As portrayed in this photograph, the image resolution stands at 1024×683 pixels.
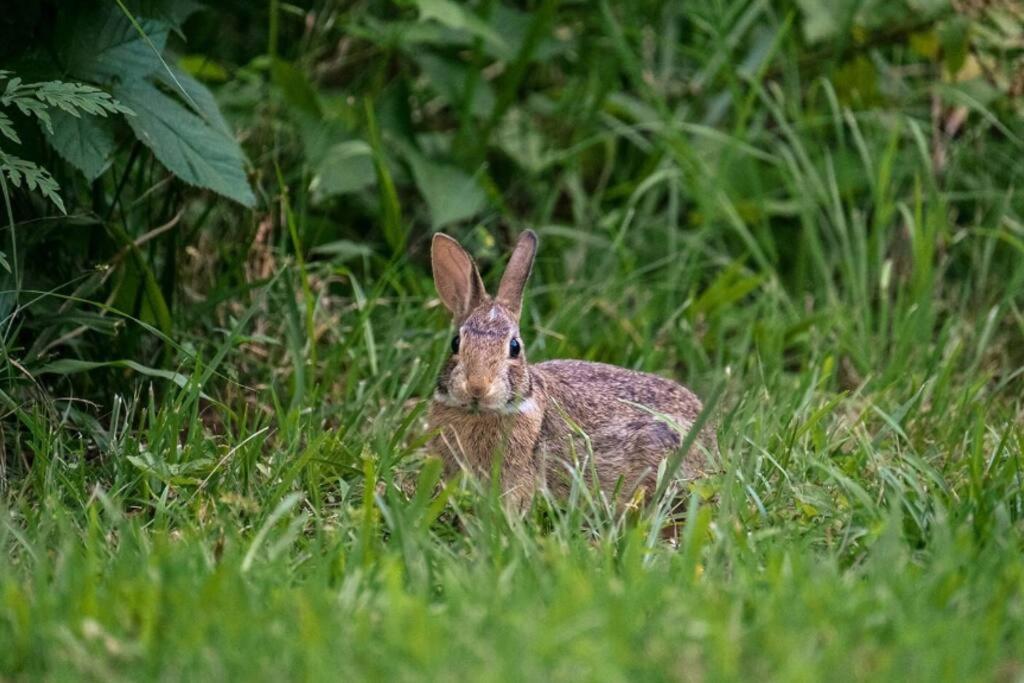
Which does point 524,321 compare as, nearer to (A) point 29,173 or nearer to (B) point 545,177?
(B) point 545,177

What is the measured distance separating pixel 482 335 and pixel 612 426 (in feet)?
1.85

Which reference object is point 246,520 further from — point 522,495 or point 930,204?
point 930,204

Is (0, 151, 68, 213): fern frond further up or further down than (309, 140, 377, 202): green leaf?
further up

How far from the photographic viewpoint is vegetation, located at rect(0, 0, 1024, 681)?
107 inches

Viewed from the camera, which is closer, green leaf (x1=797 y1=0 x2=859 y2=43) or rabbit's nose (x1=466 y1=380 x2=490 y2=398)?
rabbit's nose (x1=466 y1=380 x2=490 y2=398)

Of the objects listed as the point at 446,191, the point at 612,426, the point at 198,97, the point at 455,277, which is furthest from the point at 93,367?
the point at 446,191

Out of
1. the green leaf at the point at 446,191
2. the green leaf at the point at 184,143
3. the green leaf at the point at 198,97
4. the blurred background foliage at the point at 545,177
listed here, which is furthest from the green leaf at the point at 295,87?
the green leaf at the point at 184,143

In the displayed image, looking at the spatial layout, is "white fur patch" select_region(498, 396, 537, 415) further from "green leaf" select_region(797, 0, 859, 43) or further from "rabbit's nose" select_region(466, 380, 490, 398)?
"green leaf" select_region(797, 0, 859, 43)

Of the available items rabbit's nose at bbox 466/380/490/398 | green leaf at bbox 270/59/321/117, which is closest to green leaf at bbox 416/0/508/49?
green leaf at bbox 270/59/321/117

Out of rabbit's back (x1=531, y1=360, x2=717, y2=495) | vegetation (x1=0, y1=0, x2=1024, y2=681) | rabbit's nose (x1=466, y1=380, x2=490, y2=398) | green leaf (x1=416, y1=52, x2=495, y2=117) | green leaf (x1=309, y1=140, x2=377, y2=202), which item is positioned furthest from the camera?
green leaf (x1=416, y1=52, x2=495, y2=117)

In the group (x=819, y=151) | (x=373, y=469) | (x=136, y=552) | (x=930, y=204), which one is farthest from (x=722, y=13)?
(x=136, y=552)

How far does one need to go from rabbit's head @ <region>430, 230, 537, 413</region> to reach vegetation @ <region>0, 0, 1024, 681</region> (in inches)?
9.1

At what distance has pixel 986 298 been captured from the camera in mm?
5832

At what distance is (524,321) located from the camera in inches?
212
